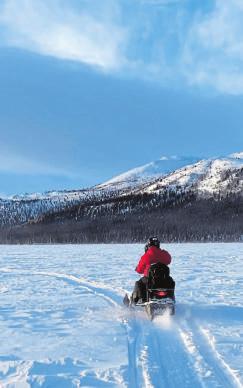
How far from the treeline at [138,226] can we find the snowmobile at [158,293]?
12276cm

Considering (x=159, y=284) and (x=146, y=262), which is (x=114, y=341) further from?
(x=146, y=262)

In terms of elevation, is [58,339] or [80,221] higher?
[80,221]

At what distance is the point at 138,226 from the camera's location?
16538 centimetres

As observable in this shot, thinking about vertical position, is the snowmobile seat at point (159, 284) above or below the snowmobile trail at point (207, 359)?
above

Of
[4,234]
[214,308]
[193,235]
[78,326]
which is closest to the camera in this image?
[78,326]

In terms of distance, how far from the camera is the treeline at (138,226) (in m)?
144

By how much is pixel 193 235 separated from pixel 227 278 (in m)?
125

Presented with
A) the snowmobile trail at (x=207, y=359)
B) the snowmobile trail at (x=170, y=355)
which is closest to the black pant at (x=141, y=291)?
the snowmobile trail at (x=170, y=355)

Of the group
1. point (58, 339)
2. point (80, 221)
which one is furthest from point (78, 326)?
point (80, 221)

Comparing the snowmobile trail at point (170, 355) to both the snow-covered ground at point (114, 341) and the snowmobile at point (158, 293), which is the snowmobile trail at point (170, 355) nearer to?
the snow-covered ground at point (114, 341)

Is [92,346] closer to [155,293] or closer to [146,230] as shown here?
[155,293]

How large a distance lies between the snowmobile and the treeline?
12276 cm

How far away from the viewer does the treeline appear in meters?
144

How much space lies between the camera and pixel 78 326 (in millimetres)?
9445
